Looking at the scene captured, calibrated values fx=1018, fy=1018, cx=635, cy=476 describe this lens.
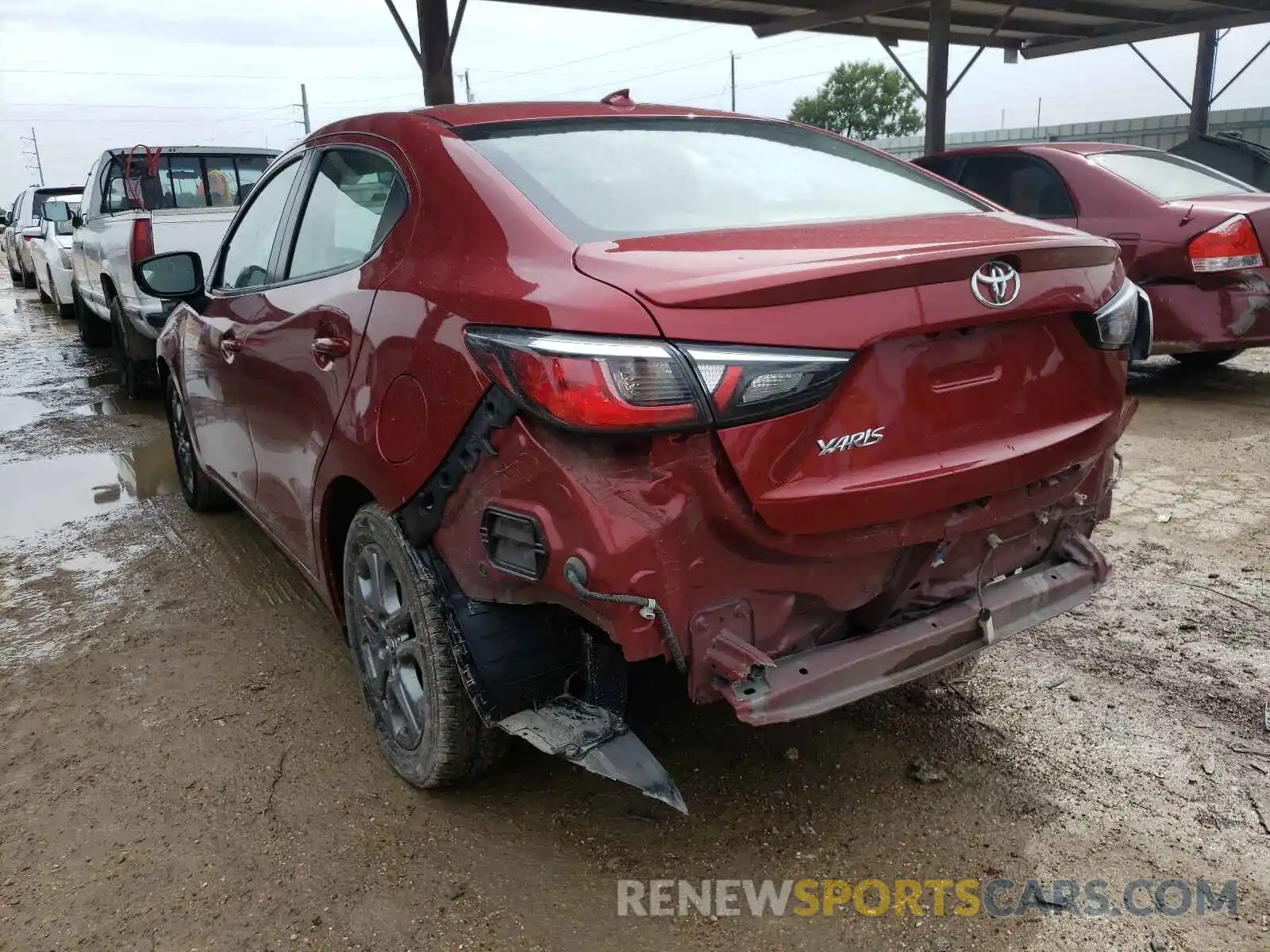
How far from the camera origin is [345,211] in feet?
9.45

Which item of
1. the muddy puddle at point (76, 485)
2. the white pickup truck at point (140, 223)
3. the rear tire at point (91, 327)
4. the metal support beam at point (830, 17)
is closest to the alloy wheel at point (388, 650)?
the muddy puddle at point (76, 485)

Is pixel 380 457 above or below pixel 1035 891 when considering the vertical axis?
above

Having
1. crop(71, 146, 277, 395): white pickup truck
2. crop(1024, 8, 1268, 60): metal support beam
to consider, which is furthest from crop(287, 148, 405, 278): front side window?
crop(1024, 8, 1268, 60): metal support beam

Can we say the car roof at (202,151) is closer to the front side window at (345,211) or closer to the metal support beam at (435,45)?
the metal support beam at (435,45)

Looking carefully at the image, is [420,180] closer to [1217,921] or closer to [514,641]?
[514,641]

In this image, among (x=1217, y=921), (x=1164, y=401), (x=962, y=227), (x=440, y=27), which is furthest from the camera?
(x=440, y=27)

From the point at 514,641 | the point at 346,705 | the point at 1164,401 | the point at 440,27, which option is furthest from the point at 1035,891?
the point at 440,27

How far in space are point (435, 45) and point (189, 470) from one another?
5.16m

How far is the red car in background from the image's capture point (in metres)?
5.83

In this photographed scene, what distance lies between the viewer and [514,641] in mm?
2215

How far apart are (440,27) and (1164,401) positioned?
254 inches

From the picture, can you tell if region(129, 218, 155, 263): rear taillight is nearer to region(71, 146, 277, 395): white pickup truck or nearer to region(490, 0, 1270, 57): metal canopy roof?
region(71, 146, 277, 395): white pickup truck

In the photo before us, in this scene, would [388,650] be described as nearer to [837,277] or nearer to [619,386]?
[619,386]

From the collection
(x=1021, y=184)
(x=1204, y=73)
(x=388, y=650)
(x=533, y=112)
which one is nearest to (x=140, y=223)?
(x=533, y=112)
